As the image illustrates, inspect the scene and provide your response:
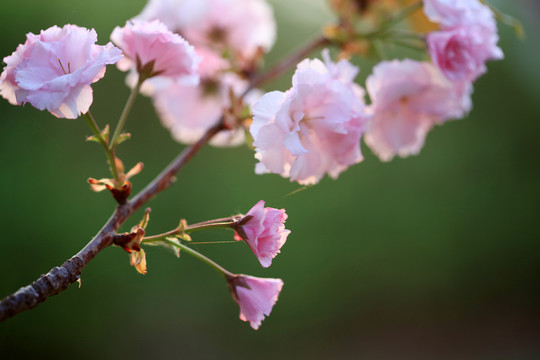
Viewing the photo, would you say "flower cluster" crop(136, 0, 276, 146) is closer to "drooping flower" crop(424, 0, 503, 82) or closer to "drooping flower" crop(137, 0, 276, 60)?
"drooping flower" crop(137, 0, 276, 60)

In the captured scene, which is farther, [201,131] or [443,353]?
[443,353]

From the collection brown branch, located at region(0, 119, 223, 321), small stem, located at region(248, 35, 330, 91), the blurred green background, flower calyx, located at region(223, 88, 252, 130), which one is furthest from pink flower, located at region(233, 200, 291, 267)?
the blurred green background

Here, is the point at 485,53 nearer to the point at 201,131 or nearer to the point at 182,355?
the point at 201,131

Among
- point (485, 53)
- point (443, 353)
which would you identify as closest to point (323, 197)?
point (443, 353)

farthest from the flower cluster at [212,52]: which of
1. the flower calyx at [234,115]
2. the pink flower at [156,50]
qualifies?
the pink flower at [156,50]

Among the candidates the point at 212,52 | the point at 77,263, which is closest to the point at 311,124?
the point at 77,263

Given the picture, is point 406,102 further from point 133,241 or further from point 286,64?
point 133,241
